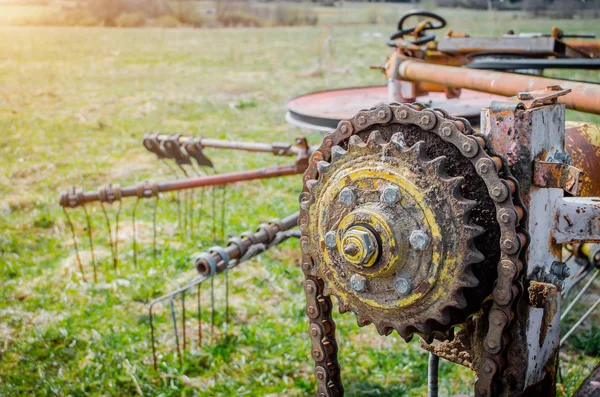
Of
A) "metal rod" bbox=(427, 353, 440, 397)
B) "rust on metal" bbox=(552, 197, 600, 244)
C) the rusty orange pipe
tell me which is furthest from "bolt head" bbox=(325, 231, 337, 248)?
the rusty orange pipe

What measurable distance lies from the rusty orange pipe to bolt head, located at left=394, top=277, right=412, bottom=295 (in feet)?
3.72

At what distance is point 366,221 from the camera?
6.26 ft

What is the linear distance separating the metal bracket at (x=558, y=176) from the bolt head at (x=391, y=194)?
421mm

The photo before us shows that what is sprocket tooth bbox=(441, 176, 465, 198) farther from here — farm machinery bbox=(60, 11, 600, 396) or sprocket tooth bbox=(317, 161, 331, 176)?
sprocket tooth bbox=(317, 161, 331, 176)

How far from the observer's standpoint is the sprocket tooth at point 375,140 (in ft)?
6.40

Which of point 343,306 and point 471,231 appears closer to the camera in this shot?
point 471,231

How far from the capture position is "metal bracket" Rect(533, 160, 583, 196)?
1795 millimetres

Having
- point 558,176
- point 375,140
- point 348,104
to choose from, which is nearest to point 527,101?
point 558,176

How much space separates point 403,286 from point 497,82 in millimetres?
1431

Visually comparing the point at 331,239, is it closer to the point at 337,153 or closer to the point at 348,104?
the point at 337,153

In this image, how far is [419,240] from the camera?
6.02ft

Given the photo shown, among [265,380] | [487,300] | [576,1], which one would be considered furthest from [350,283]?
[576,1]

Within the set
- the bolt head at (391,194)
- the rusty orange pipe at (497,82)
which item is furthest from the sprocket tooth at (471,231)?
the rusty orange pipe at (497,82)

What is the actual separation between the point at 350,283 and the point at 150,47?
Result: 23753 millimetres
